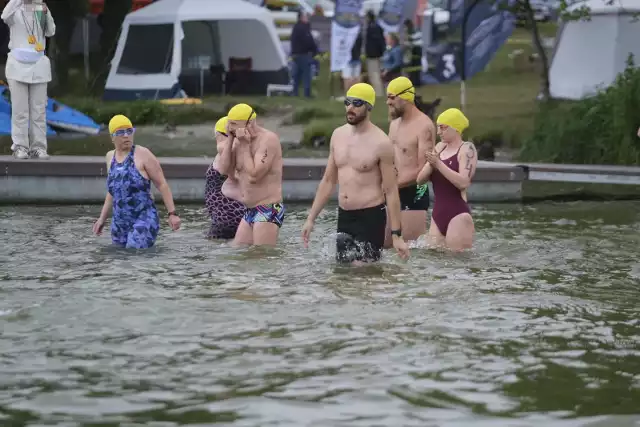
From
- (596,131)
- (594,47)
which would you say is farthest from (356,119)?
(594,47)

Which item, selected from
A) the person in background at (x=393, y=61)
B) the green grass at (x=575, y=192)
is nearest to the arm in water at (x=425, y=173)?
the green grass at (x=575, y=192)

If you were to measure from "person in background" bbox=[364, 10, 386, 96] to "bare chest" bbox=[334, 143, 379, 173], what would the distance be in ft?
55.9

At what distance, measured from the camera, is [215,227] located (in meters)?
12.4

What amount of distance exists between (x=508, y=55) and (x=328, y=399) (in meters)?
29.1

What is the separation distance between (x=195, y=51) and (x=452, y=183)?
18519 millimetres

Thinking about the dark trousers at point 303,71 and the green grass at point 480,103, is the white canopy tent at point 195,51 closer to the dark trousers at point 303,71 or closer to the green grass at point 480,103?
the green grass at point 480,103

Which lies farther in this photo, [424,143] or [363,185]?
[424,143]

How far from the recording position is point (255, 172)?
36.9 feet

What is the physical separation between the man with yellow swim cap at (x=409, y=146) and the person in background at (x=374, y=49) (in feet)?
51.2

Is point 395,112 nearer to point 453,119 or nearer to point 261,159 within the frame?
point 453,119

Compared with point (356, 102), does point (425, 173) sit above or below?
below

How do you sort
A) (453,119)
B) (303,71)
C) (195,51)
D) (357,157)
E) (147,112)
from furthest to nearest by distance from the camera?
(195,51)
(303,71)
(147,112)
(453,119)
(357,157)

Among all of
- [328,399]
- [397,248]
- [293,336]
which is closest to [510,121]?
[397,248]

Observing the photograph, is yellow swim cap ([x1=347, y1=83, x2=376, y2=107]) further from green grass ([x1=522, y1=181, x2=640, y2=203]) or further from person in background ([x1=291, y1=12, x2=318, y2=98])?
person in background ([x1=291, y1=12, x2=318, y2=98])
